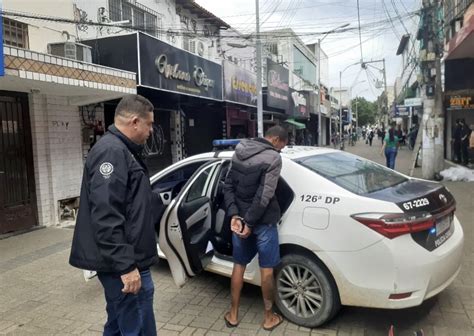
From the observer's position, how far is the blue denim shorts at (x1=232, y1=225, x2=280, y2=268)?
3.43 metres

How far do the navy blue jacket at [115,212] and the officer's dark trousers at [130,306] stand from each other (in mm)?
A: 137

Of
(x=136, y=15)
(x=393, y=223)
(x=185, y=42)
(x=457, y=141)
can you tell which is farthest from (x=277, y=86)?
(x=393, y=223)

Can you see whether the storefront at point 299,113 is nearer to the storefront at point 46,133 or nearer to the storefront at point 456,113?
the storefront at point 456,113

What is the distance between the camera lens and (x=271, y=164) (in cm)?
337

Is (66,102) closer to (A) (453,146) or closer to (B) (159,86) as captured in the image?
(B) (159,86)

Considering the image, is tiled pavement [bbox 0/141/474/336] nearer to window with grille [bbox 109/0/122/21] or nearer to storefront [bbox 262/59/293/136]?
window with grille [bbox 109/0/122/21]

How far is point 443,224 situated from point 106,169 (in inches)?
108

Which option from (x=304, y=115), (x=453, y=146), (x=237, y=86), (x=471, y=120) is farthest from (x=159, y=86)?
(x=304, y=115)

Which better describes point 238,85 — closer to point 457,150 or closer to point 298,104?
point 457,150

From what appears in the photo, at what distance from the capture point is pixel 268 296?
3529mm

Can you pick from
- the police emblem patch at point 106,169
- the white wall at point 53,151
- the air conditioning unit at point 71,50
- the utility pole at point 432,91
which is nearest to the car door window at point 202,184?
the police emblem patch at point 106,169

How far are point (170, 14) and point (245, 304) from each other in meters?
11.4

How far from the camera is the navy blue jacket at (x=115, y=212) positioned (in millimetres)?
2250

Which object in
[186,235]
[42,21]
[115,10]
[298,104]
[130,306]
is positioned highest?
[115,10]
